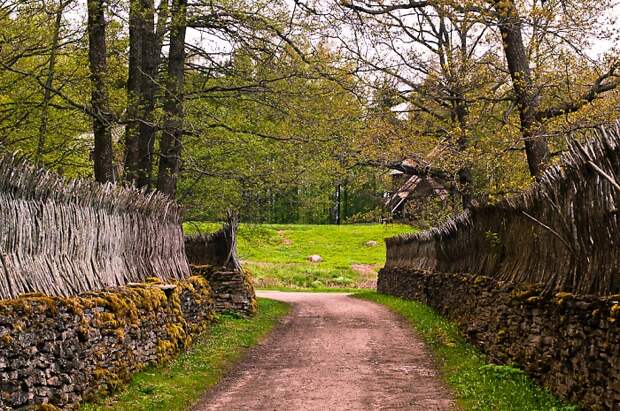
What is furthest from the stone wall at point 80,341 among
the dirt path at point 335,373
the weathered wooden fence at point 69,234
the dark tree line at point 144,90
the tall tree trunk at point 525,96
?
the tall tree trunk at point 525,96

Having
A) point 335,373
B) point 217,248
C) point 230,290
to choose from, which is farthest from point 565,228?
point 217,248

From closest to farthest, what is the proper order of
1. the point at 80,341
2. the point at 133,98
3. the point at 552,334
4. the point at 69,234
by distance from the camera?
the point at 80,341, the point at 552,334, the point at 69,234, the point at 133,98

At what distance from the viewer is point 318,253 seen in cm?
5284

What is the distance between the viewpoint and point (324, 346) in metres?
14.8

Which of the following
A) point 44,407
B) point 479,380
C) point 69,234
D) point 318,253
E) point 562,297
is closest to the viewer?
point 44,407

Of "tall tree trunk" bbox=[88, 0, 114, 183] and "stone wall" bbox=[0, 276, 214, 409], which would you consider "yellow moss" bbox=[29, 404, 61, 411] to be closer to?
"stone wall" bbox=[0, 276, 214, 409]

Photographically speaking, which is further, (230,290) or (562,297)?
(230,290)

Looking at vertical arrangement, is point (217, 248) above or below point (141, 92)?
below

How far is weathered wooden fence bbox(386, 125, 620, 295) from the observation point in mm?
8008

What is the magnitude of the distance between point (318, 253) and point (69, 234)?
42.9 metres

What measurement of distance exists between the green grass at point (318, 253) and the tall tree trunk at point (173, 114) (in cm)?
1194

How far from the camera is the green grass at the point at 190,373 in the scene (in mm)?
9266

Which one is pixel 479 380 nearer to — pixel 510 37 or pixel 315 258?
pixel 510 37

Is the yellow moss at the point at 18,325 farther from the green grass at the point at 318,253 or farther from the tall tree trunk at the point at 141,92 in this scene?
the green grass at the point at 318,253
